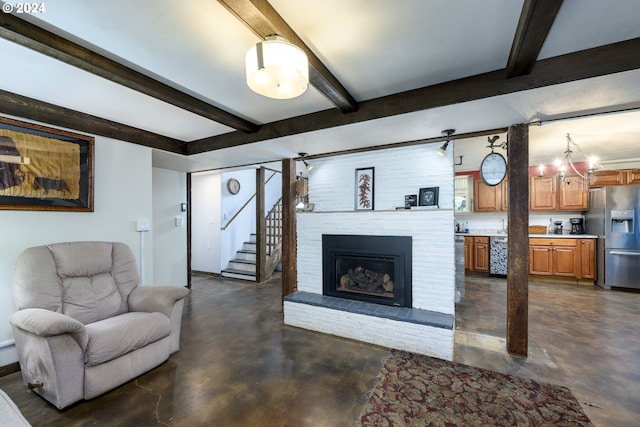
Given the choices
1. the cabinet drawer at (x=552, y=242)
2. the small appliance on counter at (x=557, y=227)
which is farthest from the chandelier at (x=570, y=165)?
the cabinet drawer at (x=552, y=242)

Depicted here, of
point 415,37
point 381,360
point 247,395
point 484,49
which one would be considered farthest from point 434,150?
point 247,395

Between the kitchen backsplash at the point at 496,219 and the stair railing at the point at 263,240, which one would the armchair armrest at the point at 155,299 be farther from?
the kitchen backsplash at the point at 496,219

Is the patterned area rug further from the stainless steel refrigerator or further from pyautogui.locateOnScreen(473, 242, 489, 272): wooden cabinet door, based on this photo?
the stainless steel refrigerator

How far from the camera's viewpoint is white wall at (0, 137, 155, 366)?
2.19 metres

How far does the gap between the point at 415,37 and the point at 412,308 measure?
2493 millimetres

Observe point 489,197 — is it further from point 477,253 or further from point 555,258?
point 555,258

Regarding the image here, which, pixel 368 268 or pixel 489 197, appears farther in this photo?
pixel 489 197

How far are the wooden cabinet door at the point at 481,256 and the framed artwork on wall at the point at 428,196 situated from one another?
11.4ft

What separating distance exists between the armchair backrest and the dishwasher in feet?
19.7

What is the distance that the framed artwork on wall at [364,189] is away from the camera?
10.8 feet

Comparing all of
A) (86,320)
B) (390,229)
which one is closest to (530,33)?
(390,229)

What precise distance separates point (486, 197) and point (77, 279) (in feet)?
21.9

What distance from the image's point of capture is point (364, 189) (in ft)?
10.9

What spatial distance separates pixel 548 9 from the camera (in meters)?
1.20
